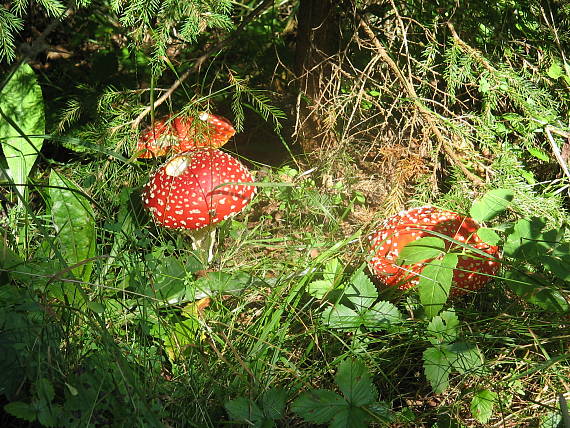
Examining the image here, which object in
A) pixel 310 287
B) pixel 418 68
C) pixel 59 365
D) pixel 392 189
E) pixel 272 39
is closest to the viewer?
pixel 59 365

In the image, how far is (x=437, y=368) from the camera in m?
1.71

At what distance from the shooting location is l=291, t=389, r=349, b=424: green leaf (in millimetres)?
1492

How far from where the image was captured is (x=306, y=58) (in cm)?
284

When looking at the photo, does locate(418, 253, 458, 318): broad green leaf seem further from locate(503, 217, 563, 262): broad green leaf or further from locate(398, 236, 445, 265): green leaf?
locate(503, 217, 563, 262): broad green leaf

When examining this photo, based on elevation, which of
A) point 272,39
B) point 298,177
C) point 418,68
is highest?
point 272,39

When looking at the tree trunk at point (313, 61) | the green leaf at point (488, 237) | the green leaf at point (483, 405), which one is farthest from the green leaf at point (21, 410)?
the tree trunk at point (313, 61)

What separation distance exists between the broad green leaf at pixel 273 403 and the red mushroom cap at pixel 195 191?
2.91ft

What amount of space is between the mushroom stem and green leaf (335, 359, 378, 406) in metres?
0.99

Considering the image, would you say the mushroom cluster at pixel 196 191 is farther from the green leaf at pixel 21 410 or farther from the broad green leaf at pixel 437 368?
the green leaf at pixel 21 410

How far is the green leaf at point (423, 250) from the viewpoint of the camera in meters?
1.83

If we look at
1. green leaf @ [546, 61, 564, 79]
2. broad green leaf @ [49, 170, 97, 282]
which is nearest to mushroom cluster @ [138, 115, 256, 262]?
broad green leaf @ [49, 170, 97, 282]

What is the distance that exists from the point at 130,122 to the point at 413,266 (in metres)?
1.36

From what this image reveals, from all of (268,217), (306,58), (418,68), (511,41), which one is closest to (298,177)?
(268,217)

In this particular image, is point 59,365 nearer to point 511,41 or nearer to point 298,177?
point 298,177
